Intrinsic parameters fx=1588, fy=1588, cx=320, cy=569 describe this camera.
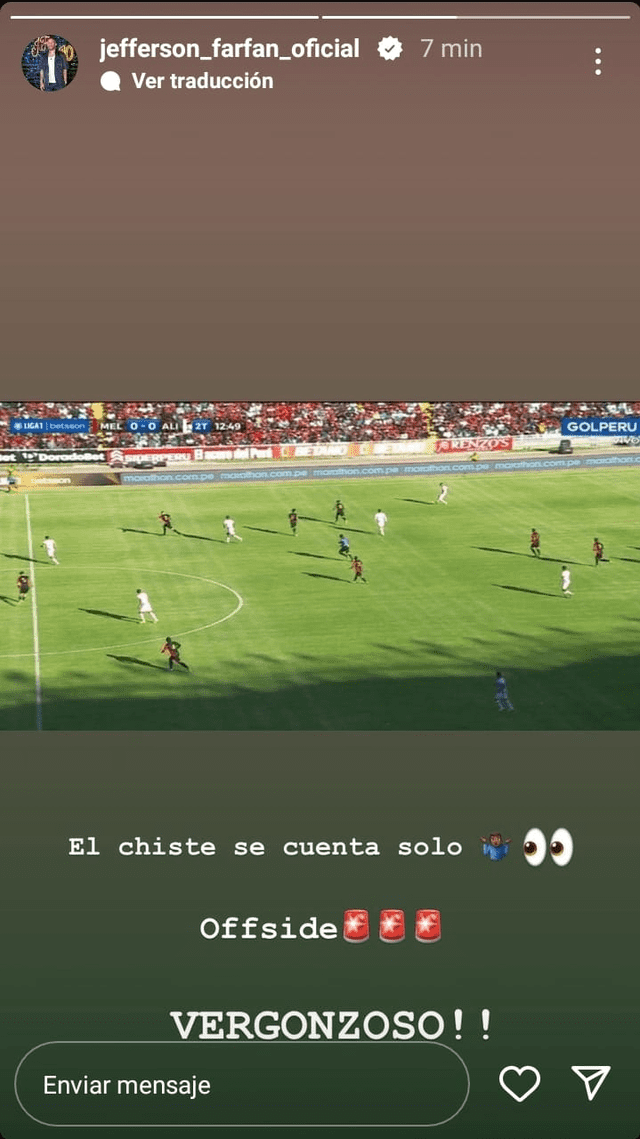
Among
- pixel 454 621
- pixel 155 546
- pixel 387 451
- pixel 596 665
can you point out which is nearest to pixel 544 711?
pixel 596 665

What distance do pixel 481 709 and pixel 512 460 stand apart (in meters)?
A: 43.6

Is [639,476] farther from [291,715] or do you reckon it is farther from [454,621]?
[291,715]

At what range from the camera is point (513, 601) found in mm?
53219

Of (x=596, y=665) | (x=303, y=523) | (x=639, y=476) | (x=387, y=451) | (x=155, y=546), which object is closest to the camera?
(x=596, y=665)

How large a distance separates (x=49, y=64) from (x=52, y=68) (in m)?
0.06

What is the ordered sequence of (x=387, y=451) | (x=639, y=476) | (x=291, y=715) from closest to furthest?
(x=291, y=715), (x=639, y=476), (x=387, y=451)

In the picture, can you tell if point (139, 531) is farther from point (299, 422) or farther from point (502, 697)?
point (502, 697)

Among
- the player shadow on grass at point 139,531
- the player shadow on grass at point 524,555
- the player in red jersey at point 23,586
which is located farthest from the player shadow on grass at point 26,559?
the player shadow on grass at point 524,555

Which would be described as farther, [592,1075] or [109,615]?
[109,615]

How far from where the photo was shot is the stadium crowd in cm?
8656

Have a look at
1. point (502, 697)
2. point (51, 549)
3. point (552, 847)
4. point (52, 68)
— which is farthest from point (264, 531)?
point (52, 68)

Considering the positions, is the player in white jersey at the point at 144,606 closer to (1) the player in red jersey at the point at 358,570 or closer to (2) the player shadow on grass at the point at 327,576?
(2) the player shadow on grass at the point at 327,576

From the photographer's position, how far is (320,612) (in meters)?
51.9

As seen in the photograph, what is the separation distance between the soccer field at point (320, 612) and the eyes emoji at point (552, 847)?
64.8ft
